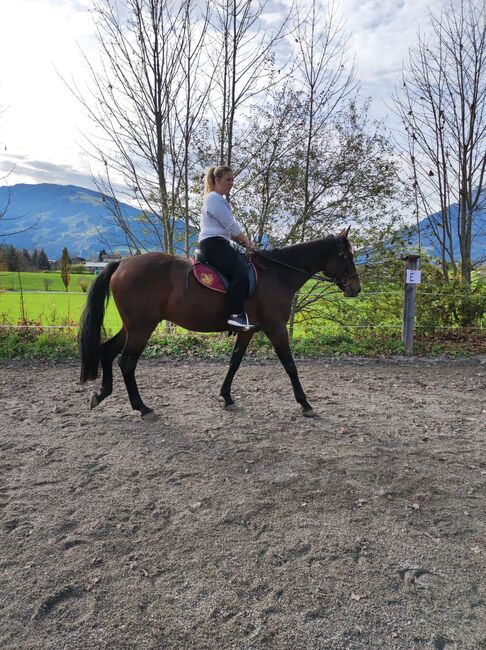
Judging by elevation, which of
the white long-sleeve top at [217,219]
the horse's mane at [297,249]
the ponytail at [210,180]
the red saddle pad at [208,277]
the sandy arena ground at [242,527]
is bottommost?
the sandy arena ground at [242,527]

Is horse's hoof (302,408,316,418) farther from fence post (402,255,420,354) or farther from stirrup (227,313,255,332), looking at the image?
fence post (402,255,420,354)

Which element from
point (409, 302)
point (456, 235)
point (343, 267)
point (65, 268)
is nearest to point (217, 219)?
point (343, 267)

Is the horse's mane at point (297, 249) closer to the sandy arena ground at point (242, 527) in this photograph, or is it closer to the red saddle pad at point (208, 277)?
the red saddle pad at point (208, 277)

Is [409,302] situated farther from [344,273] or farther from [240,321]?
[240,321]

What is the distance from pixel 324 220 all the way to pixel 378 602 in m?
9.18

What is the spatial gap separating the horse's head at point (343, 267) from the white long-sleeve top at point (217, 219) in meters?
1.31

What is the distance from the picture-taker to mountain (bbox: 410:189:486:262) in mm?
9227

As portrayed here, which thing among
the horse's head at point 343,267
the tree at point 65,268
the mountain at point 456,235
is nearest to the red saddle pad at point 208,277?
the horse's head at point 343,267

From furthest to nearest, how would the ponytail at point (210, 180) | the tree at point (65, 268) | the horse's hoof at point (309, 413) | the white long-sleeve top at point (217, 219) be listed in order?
the tree at point (65, 268)
the horse's hoof at point (309, 413)
the ponytail at point (210, 180)
the white long-sleeve top at point (217, 219)

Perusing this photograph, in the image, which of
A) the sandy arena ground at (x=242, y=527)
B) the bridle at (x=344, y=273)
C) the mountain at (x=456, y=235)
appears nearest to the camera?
the sandy arena ground at (x=242, y=527)

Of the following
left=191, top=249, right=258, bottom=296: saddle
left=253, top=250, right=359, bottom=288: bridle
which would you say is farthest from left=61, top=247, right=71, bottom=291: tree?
left=253, top=250, right=359, bottom=288: bridle

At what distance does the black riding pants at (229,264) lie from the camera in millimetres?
4484

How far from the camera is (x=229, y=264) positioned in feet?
14.7

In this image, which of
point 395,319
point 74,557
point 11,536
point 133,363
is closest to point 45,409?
point 133,363
